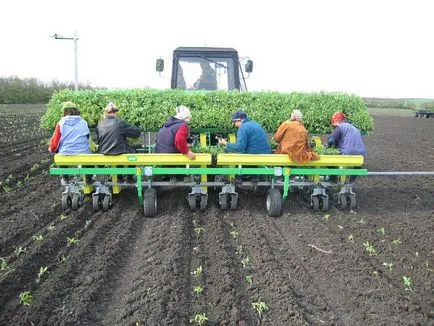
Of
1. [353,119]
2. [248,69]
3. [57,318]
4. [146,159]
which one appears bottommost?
[57,318]

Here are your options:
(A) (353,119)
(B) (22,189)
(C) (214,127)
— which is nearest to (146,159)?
(C) (214,127)

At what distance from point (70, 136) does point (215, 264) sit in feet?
11.2

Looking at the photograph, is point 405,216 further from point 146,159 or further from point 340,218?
point 146,159

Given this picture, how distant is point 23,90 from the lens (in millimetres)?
49844

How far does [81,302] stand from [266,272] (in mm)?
1891

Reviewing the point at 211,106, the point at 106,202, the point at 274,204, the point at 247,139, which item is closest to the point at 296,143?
the point at 247,139

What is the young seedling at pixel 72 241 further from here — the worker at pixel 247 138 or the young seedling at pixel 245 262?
the worker at pixel 247 138

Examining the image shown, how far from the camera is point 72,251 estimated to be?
5160 millimetres

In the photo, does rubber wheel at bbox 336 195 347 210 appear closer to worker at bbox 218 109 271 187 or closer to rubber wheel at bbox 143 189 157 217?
worker at bbox 218 109 271 187

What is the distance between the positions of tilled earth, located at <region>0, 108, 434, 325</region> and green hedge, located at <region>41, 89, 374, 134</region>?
1.50 m

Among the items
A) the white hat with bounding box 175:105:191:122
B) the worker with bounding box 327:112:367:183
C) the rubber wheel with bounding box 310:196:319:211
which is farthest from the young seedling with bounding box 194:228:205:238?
the worker with bounding box 327:112:367:183

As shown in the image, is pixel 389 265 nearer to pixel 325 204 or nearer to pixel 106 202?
pixel 325 204

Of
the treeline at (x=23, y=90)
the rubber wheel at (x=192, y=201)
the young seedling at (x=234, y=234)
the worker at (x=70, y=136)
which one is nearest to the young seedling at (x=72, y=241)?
the worker at (x=70, y=136)

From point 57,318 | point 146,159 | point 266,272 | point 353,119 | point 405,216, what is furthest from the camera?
point 353,119
